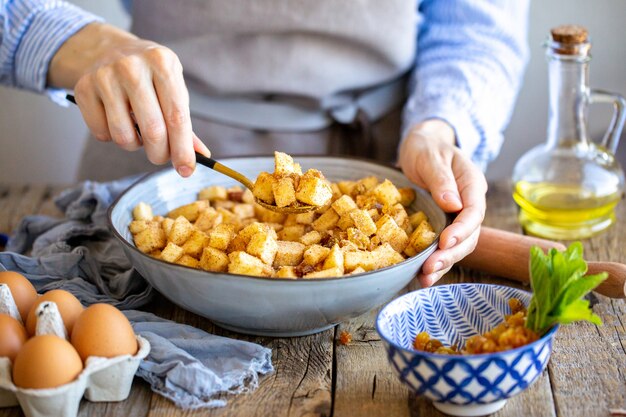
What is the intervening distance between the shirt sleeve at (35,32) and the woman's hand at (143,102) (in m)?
0.31

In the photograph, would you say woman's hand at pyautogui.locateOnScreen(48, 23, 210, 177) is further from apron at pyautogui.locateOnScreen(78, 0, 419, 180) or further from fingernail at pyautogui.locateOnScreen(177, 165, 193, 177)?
apron at pyautogui.locateOnScreen(78, 0, 419, 180)

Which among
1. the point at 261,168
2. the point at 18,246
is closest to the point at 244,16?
the point at 261,168

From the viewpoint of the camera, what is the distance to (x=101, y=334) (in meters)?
1.18

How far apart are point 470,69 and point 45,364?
4.92ft

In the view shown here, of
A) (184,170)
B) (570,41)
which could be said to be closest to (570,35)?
(570,41)

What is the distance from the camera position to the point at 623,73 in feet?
10.6

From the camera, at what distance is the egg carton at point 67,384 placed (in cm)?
113

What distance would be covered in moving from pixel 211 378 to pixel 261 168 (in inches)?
27.2

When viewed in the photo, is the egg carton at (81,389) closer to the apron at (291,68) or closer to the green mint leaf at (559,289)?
the green mint leaf at (559,289)

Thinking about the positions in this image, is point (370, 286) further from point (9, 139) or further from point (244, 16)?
point (9, 139)

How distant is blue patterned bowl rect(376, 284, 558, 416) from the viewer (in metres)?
1.10

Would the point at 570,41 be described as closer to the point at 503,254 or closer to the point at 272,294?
the point at 503,254

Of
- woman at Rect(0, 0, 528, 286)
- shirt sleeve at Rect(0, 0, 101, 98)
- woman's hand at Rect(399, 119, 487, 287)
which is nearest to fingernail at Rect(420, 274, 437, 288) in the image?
woman's hand at Rect(399, 119, 487, 287)

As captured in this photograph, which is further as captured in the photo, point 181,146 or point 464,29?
point 464,29
